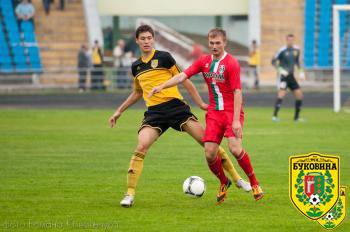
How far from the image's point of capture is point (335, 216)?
9.15m

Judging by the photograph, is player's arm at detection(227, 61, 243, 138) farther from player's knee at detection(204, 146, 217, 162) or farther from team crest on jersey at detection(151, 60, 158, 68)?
team crest on jersey at detection(151, 60, 158, 68)

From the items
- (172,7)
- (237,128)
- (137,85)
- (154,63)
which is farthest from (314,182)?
(172,7)

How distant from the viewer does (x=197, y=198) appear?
39.1 ft

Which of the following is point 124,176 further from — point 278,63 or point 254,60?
point 254,60

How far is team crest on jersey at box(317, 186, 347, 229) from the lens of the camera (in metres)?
9.05

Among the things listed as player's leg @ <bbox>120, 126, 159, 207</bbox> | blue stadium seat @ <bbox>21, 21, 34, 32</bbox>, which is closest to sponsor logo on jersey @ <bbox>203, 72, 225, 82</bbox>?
player's leg @ <bbox>120, 126, 159, 207</bbox>

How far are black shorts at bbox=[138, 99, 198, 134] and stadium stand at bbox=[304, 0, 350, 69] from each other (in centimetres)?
3059

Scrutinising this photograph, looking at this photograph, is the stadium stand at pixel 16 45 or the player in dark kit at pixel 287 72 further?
the stadium stand at pixel 16 45

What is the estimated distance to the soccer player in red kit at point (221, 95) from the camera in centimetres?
1123

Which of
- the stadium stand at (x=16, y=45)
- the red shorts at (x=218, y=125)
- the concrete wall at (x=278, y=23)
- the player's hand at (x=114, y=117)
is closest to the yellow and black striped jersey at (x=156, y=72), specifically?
the player's hand at (x=114, y=117)

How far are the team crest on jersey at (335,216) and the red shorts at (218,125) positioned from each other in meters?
2.45

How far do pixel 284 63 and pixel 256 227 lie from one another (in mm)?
15813

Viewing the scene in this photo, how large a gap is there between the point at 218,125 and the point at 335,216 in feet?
8.75

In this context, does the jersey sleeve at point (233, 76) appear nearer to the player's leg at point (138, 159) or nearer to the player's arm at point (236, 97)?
the player's arm at point (236, 97)
